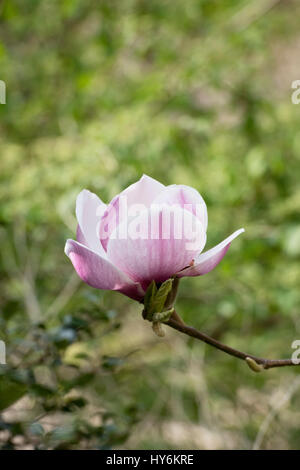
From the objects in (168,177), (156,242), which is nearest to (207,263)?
(156,242)

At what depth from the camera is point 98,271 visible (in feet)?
1.22

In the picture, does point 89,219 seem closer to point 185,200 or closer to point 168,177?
point 185,200

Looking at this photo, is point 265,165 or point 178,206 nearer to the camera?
point 178,206

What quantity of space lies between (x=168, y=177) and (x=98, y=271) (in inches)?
46.6

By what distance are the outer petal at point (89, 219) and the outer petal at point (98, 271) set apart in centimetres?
2

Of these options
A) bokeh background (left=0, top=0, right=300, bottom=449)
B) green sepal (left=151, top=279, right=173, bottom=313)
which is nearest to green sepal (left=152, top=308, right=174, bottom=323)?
green sepal (left=151, top=279, right=173, bottom=313)

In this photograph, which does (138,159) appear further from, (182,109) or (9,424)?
(9,424)

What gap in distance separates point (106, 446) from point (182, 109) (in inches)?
41.7

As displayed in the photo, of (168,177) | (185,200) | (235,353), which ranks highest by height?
(168,177)

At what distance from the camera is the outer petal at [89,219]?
16.0 inches

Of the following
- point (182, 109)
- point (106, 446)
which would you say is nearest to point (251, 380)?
point (182, 109)

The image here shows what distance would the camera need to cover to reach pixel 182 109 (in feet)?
4.91

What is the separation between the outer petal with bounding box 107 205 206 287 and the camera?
367mm

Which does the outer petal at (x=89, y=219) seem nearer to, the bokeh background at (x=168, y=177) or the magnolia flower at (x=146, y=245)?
the magnolia flower at (x=146, y=245)
